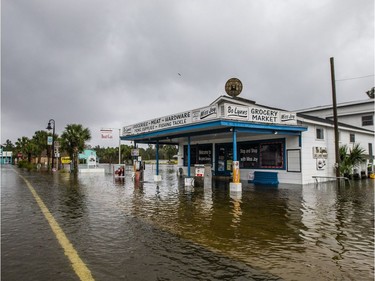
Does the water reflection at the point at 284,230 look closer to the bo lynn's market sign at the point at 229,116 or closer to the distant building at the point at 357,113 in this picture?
the bo lynn's market sign at the point at 229,116

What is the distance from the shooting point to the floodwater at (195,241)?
15.4 feet

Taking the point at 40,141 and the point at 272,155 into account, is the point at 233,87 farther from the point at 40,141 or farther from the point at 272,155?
the point at 40,141

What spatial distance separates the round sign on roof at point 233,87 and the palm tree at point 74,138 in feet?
81.7

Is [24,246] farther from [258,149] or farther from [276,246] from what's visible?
[258,149]

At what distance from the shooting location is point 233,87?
25281 millimetres

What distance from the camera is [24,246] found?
19.6 feet

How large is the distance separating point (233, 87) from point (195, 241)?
808 inches

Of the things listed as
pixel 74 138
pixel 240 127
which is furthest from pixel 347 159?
pixel 74 138

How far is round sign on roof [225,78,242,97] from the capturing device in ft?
82.6

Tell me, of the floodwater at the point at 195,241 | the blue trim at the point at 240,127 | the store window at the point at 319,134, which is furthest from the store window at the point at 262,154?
the floodwater at the point at 195,241

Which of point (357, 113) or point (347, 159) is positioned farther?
point (357, 113)

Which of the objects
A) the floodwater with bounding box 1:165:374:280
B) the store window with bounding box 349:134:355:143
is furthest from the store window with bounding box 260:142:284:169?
the floodwater with bounding box 1:165:374:280

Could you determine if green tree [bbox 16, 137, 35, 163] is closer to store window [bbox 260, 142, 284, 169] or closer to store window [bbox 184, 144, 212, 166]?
store window [bbox 184, 144, 212, 166]

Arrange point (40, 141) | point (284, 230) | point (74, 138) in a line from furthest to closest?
point (40, 141) < point (74, 138) < point (284, 230)
